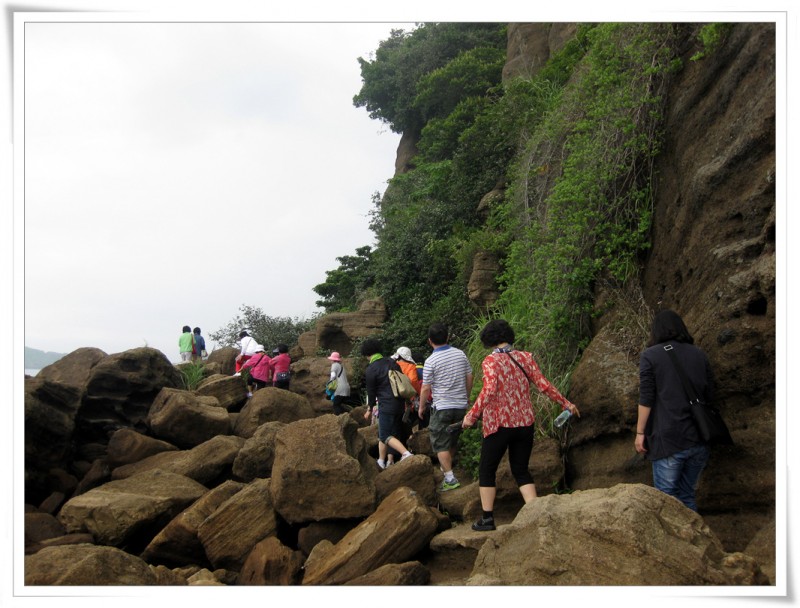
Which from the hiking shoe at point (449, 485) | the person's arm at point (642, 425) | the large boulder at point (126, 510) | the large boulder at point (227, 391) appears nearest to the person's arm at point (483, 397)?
→ the person's arm at point (642, 425)

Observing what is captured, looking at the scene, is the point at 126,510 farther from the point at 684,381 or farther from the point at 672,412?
the point at 684,381

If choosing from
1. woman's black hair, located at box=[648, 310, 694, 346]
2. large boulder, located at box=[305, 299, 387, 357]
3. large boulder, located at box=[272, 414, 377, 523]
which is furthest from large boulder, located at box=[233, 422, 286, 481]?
large boulder, located at box=[305, 299, 387, 357]

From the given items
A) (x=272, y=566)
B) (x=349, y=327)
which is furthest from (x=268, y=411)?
(x=349, y=327)

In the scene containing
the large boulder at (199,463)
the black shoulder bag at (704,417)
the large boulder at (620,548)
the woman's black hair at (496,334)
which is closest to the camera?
the large boulder at (620,548)

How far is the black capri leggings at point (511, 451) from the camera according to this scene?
19.4 feet

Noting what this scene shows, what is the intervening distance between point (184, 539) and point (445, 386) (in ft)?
10.8

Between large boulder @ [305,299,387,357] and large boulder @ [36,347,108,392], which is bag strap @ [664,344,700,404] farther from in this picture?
large boulder @ [305,299,387,357]

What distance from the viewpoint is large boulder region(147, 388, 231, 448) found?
403 inches

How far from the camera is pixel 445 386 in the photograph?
738 centimetres

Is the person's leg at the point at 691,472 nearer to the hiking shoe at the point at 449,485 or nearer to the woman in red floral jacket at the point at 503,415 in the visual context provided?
the woman in red floral jacket at the point at 503,415

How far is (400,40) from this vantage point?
30203mm

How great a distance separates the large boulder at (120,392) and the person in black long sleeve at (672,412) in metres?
8.78
